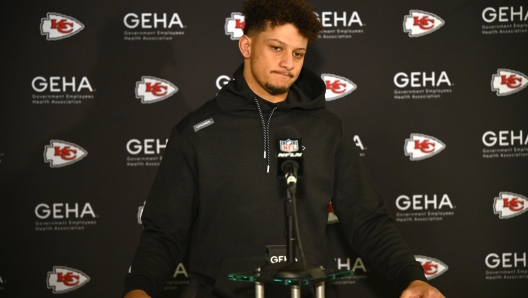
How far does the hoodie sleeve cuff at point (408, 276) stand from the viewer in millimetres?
1722

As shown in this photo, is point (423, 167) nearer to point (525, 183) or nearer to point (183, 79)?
point (525, 183)

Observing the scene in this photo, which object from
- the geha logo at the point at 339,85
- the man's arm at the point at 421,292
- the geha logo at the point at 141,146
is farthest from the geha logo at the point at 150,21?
the man's arm at the point at 421,292

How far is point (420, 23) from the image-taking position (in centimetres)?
334

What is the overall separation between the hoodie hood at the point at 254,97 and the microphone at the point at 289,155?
79 cm

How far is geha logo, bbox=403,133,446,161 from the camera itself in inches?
131

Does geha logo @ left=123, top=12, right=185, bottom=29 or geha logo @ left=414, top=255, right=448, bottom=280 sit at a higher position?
geha logo @ left=123, top=12, right=185, bottom=29

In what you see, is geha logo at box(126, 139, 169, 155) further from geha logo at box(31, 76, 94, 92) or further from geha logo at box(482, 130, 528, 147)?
geha logo at box(482, 130, 528, 147)

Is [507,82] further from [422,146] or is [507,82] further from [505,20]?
[422,146]

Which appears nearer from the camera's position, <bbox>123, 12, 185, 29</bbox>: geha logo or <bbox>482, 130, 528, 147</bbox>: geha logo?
<bbox>123, 12, 185, 29</bbox>: geha logo

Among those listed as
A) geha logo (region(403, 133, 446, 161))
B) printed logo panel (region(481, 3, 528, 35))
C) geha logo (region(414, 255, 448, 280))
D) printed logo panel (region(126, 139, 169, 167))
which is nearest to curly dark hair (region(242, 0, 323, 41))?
printed logo panel (region(126, 139, 169, 167))

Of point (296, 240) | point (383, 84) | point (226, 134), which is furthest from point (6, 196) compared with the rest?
point (296, 240)

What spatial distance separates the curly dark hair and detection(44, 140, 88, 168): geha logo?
1.52 meters

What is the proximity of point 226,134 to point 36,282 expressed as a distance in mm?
1782

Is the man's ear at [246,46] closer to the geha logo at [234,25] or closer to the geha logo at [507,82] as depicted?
the geha logo at [234,25]
